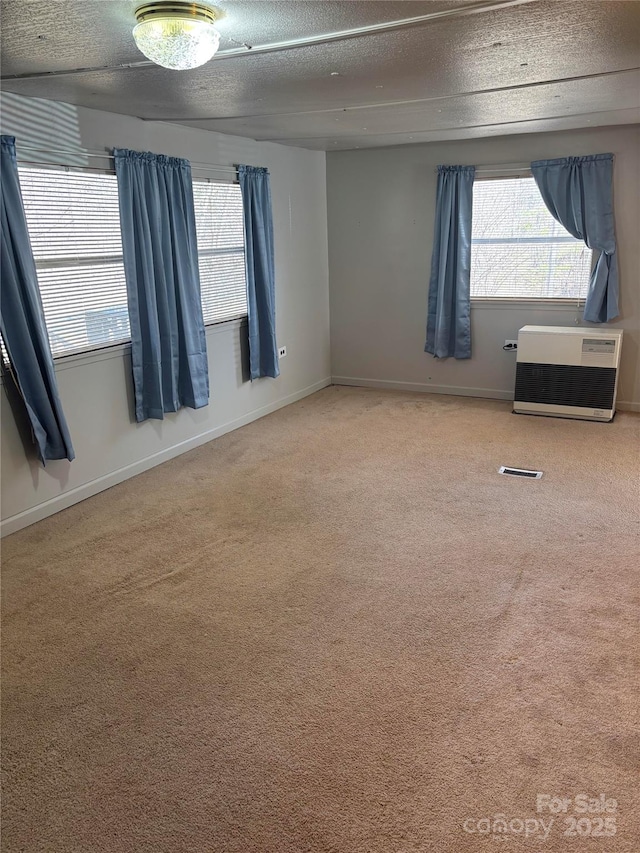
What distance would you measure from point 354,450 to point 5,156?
2899 mm

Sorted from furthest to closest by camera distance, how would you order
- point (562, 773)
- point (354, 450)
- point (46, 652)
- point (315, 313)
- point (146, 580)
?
point (315, 313)
point (354, 450)
point (146, 580)
point (46, 652)
point (562, 773)

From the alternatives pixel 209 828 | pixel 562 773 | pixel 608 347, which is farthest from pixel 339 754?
pixel 608 347

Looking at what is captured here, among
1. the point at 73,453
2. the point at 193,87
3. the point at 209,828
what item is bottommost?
the point at 209,828

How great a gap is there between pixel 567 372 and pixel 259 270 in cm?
272

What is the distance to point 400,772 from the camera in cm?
196

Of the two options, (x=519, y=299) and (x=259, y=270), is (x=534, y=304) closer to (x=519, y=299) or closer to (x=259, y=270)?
(x=519, y=299)

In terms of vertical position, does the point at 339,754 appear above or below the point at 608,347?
below

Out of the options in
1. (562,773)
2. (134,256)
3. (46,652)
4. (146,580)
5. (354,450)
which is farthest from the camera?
(354,450)

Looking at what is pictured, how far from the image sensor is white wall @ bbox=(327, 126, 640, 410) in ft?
17.5

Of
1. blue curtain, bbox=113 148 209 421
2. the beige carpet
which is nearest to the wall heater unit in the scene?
the beige carpet

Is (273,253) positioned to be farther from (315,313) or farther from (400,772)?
(400,772)

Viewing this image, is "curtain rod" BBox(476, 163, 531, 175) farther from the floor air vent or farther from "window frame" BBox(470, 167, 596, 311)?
the floor air vent

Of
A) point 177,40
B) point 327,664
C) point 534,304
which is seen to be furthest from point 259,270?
point 327,664

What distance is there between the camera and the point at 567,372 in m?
5.29
